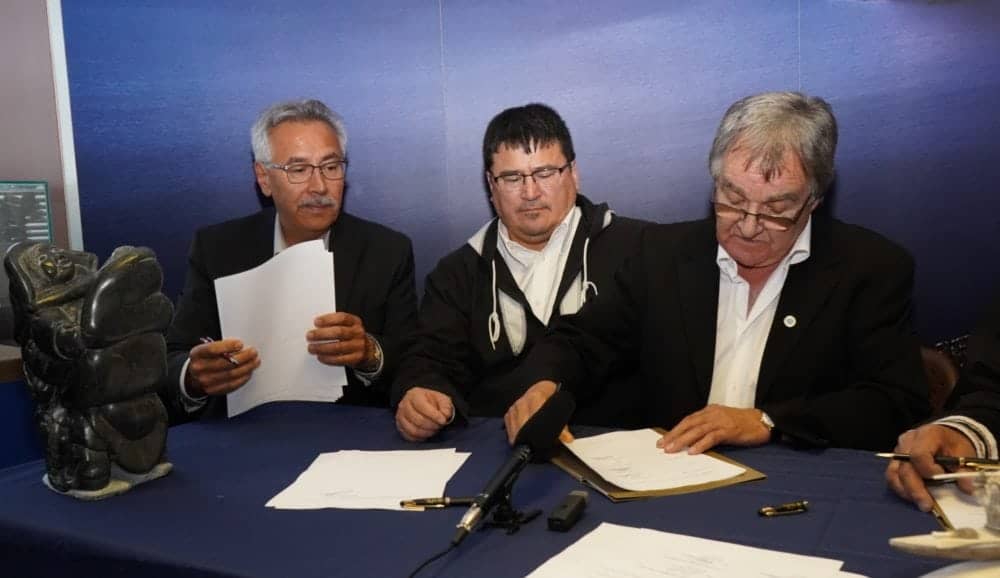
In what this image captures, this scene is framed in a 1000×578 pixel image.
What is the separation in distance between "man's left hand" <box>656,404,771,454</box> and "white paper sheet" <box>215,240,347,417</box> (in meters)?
1.04

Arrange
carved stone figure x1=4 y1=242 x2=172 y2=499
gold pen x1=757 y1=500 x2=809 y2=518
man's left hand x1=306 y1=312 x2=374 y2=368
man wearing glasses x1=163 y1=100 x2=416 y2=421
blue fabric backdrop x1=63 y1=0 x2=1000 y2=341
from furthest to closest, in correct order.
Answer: man wearing glasses x1=163 y1=100 x2=416 y2=421 → blue fabric backdrop x1=63 y1=0 x2=1000 y2=341 → man's left hand x1=306 y1=312 x2=374 y2=368 → carved stone figure x1=4 y1=242 x2=172 y2=499 → gold pen x1=757 y1=500 x2=809 y2=518

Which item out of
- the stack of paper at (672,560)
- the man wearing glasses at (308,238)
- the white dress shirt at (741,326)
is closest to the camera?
the stack of paper at (672,560)

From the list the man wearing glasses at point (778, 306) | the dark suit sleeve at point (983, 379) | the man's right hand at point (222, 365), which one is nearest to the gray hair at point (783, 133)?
the man wearing glasses at point (778, 306)

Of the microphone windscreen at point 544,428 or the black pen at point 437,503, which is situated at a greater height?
the microphone windscreen at point 544,428

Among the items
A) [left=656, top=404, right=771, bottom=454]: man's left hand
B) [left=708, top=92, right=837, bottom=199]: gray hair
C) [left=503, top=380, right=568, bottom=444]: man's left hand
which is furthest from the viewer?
[left=708, top=92, right=837, bottom=199]: gray hair

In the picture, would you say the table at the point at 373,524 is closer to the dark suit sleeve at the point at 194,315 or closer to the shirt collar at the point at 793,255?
the shirt collar at the point at 793,255

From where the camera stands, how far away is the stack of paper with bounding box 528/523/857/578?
1264mm

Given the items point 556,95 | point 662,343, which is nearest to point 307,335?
point 662,343

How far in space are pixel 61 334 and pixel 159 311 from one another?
0.20 metres

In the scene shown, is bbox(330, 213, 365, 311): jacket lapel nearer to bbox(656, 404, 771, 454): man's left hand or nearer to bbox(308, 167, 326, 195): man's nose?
bbox(308, 167, 326, 195): man's nose

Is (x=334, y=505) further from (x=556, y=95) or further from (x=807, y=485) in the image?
(x=556, y=95)

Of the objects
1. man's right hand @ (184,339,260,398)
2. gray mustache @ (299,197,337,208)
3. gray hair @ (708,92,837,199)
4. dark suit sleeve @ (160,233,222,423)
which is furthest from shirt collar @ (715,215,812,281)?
dark suit sleeve @ (160,233,222,423)

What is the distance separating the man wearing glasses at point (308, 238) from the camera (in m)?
3.12

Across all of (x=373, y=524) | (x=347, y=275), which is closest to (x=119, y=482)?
(x=373, y=524)
